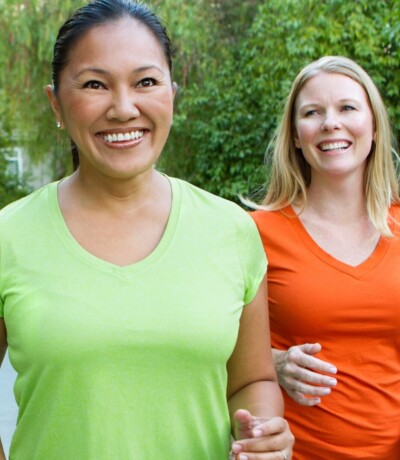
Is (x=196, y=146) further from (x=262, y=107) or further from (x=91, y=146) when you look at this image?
(x=91, y=146)

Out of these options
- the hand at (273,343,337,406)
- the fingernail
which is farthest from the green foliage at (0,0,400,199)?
the fingernail

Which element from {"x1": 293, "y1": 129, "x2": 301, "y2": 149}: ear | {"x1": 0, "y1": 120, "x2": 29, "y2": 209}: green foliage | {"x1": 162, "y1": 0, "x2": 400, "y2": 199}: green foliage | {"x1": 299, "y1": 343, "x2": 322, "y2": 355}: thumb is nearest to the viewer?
{"x1": 299, "y1": 343, "x2": 322, "y2": 355}: thumb

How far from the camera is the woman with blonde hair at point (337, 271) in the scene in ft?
8.92

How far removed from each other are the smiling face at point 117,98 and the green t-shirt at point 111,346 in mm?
215

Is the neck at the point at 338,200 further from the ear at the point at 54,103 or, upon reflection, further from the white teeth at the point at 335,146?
the ear at the point at 54,103

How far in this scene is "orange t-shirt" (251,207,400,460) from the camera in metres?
2.72

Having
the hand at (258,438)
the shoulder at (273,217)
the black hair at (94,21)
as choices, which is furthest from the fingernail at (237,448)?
the shoulder at (273,217)

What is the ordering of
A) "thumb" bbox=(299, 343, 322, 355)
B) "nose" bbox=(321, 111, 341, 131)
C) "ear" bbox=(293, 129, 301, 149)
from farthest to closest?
"ear" bbox=(293, 129, 301, 149) < "nose" bbox=(321, 111, 341, 131) < "thumb" bbox=(299, 343, 322, 355)

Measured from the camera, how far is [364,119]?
2.99 m

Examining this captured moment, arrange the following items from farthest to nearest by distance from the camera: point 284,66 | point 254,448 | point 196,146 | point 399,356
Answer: point 196,146 → point 284,66 → point 399,356 → point 254,448

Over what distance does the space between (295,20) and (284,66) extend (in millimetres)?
727

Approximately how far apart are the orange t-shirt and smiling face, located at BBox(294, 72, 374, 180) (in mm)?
396

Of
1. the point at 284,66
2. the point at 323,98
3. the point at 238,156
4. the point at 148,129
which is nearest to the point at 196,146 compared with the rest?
the point at 238,156

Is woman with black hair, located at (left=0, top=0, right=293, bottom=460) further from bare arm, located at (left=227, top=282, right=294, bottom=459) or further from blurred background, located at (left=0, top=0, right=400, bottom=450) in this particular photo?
blurred background, located at (left=0, top=0, right=400, bottom=450)
